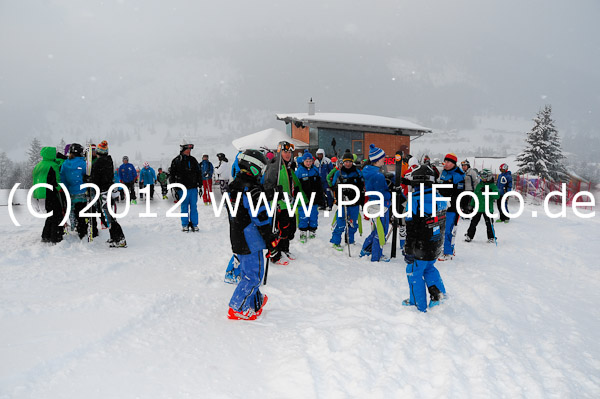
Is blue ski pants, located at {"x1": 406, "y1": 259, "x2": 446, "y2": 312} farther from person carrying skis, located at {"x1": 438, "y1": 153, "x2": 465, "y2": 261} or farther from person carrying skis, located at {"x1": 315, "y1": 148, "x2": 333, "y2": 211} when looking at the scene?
person carrying skis, located at {"x1": 315, "y1": 148, "x2": 333, "y2": 211}

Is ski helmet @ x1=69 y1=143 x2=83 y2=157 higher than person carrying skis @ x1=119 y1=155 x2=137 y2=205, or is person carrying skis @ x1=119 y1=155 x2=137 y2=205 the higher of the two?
ski helmet @ x1=69 y1=143 x2=83 y2=157

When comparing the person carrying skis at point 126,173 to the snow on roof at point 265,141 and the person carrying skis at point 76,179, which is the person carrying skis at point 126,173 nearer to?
the person carrying skis at point 76,179

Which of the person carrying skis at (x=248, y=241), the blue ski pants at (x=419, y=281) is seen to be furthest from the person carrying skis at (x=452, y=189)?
the person carrying skis at (x=248, y=241)

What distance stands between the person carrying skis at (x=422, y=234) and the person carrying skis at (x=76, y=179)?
20.2ft

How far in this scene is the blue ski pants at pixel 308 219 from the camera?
7.74 meters

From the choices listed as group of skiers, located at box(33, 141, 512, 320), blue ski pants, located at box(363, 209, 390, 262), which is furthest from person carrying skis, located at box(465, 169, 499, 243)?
blue ski pants, located at box(363, 209, 390, 262)

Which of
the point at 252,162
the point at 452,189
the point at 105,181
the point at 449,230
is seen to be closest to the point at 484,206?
the point at 449,230

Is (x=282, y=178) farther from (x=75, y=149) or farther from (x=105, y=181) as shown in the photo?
(x=75, y=149)

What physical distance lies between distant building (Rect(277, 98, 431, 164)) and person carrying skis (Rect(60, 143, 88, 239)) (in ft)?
49.4

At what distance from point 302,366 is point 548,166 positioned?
39060mm

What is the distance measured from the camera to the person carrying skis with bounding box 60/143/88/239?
6684 mm

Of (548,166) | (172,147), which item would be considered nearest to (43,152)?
(548,166)

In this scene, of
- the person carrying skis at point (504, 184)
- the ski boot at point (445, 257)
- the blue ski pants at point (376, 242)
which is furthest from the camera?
the person carrying skis at point (504, 184)

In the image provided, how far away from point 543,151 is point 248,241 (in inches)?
1508
